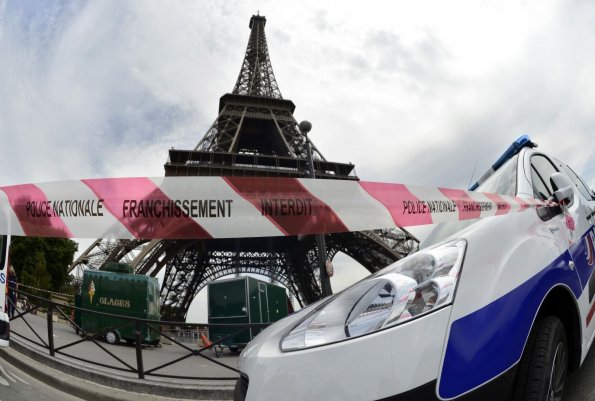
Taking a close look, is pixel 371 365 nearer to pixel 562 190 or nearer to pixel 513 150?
pixel 562 190

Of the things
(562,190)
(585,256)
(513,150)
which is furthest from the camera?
(513,150)

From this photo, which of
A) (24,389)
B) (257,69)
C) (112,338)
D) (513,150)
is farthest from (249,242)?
(513,150)

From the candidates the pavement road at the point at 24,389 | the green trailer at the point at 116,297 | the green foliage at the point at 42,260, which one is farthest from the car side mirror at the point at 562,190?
the green foliage at the point at 42,260

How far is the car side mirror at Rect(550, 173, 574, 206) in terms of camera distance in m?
1.98

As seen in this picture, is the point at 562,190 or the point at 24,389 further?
the point at 24,389

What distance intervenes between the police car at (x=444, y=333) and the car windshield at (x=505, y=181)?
540mm

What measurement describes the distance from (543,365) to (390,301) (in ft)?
2.21

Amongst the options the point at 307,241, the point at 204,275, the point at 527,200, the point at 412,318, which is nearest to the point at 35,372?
the point at 412,318

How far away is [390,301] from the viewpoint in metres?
1.33

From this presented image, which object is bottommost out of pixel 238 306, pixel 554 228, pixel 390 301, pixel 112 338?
pixel 112 338

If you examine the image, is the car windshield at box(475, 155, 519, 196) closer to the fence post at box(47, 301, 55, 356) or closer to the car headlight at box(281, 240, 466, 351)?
the car headlight at box(281, 240, 466, 351)

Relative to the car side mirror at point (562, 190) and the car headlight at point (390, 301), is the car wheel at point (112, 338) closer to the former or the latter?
the car headlight at point (390, 301)

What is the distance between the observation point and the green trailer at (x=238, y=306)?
1152cm

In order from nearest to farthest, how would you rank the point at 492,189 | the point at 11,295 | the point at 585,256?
the point at 585,256, the point at 492,189, the point at 11,295
